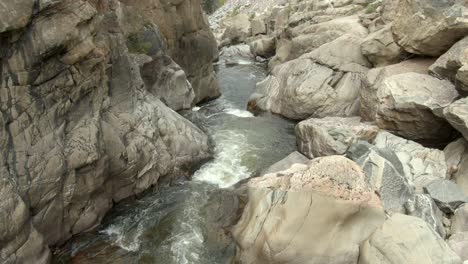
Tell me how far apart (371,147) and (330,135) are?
409 cm

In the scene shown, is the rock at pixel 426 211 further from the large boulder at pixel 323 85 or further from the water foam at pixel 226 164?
the large boulder at pixel 323 85

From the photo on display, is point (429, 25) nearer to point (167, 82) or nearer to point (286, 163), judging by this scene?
point (286, 163)

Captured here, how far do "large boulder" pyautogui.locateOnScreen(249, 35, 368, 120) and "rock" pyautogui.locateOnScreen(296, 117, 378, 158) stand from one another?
318cm

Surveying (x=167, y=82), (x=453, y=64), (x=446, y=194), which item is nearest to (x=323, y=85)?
(x=453, y=64)

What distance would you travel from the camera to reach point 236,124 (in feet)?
81.7

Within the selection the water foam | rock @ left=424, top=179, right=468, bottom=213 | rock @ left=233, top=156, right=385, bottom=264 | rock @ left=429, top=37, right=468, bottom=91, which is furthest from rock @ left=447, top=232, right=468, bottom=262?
the water foam

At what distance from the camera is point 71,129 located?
46.2ft

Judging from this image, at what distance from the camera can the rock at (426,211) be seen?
12.7m

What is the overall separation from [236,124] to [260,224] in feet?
41.1

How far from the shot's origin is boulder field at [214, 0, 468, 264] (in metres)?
11.8

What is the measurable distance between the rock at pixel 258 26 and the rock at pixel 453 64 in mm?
34279

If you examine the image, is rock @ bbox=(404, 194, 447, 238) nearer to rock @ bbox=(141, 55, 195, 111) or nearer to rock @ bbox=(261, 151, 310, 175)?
rock @ bbox=(261, 151, 310, 175)

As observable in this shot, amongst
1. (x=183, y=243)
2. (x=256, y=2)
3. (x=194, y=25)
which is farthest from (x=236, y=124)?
(x=256, y=2)

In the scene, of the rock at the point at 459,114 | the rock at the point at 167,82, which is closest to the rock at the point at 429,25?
the rock at the point at 459,114
